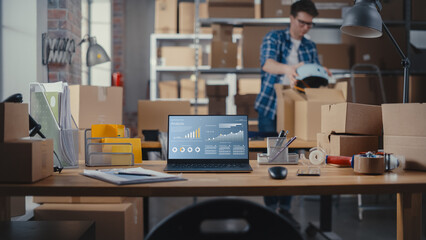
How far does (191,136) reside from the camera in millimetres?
1623

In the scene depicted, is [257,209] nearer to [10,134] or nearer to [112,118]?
[10,134]

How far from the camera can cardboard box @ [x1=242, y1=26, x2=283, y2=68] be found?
4.12m

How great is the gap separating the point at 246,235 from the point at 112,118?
2.24 meters

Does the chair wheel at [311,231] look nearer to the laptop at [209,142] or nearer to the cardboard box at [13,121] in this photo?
the laptop at [209,142]

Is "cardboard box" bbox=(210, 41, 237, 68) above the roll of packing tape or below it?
above

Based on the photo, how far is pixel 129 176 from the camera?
135 centimetres

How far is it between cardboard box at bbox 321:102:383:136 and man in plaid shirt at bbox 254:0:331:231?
4.34ft

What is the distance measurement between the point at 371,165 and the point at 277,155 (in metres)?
0.42

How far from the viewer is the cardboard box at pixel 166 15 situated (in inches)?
202

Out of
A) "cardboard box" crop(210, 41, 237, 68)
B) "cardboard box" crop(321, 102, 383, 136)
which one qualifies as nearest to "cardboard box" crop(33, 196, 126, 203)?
"cardboard box" crop(321, 102, 383, 136)

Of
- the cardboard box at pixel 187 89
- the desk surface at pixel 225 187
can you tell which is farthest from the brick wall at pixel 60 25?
the desk surface at pixel 225 187

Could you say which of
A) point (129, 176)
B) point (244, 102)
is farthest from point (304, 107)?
point (244, 102)

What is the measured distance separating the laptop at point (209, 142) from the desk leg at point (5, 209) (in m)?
0.64

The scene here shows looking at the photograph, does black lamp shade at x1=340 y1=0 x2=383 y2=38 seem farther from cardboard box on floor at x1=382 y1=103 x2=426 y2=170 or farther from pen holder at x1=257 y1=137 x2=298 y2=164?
pen holder at x1=257 y1=137 x2=298 y2=164
